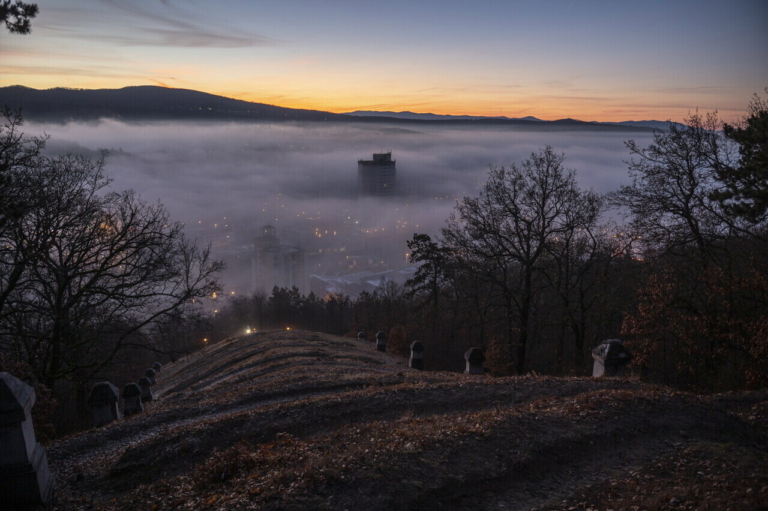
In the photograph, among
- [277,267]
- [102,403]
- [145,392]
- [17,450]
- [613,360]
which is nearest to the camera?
[17,450]

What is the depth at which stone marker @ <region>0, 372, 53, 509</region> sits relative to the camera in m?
5.68

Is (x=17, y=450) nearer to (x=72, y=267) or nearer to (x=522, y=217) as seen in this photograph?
(x=72, y=267)

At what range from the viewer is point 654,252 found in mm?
18062

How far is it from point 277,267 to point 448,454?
127 m

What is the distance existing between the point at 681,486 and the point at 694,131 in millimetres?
16127

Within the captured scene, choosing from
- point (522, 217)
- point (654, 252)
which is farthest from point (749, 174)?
point (522, 217)

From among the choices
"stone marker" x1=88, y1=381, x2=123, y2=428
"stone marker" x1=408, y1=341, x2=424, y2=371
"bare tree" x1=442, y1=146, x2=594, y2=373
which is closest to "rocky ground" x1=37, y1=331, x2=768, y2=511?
"stone marker" x1=88, y1=381, x2=123, y2=428

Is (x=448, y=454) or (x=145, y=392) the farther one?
(x=145, y=392)

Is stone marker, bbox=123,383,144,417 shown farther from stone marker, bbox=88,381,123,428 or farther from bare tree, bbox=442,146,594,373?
bare tree, bbox=442,146,594,373

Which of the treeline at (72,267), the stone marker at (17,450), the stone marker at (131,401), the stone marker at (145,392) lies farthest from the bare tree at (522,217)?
the stone marker at (17,450)

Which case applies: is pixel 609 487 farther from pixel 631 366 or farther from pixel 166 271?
pixel 166 271

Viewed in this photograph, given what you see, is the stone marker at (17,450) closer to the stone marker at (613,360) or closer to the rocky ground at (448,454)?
the rocky ground at (448,454)

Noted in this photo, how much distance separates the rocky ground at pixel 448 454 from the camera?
574 centimetres

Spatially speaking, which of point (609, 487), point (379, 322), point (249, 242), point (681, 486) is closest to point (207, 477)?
point (609, 487)
